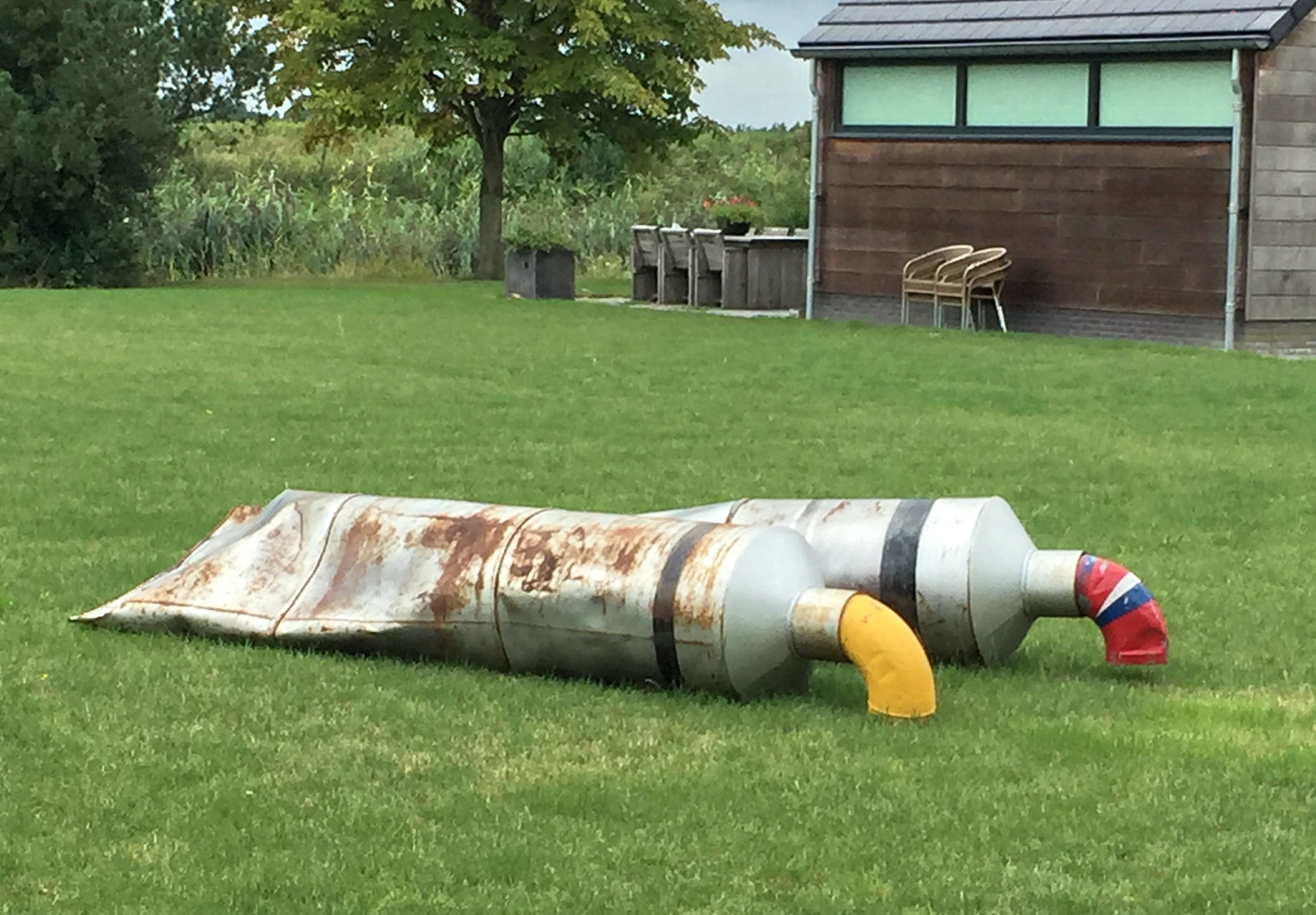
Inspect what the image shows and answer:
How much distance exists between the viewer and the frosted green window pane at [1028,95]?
23109 mm

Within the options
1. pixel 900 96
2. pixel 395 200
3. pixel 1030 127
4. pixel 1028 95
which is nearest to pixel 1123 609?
pixel 1030 127

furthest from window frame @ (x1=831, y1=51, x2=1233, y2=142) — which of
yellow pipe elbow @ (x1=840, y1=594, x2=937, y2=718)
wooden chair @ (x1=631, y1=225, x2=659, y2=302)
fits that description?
yellow pipe elbow @ (x1=840, y1=594, x2=937, y2=718)

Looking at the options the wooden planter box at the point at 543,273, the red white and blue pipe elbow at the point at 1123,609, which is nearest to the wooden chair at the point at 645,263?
the wooden planter box at the point at 543,273

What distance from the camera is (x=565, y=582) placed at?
23.1 feet

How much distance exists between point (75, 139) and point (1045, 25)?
50.8 ft

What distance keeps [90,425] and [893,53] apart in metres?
13.2

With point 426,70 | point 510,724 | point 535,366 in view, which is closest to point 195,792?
point 510,724

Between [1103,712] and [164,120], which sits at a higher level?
[164,120]

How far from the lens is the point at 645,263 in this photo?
94.1 ft

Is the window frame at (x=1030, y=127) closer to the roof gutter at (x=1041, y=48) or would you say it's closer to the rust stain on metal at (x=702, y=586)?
the roof gutter at (x=1041, y=48)

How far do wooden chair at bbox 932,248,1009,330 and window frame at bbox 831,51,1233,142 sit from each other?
1.29 metres

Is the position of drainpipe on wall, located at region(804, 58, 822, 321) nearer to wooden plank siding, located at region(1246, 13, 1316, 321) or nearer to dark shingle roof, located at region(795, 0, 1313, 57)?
dark shingle roof, located at region(795, 0, 1313, 57)

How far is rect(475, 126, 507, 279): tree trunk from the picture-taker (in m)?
35.1

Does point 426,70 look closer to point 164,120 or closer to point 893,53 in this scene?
point 164,120
